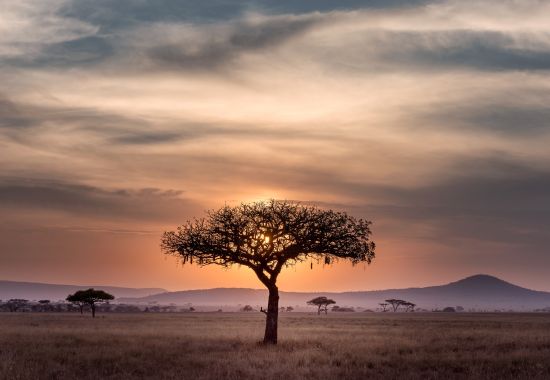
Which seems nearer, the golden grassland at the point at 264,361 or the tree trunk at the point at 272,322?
the golden grassland at the point at 264,361

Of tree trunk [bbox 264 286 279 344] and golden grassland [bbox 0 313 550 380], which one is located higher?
tree trunk [bbox 264 286 279 344]

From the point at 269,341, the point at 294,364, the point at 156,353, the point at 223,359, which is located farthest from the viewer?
the point at 269,341

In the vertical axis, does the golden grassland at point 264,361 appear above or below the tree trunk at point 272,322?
below

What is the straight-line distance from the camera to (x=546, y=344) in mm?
46938

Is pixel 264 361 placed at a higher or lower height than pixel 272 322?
lower

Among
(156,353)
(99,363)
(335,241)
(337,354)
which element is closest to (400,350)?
A: (337,354)

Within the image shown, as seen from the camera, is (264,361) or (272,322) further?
(272,322)

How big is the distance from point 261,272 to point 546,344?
19.7 metres

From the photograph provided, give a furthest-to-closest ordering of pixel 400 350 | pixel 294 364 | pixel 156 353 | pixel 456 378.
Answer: pixel 400 350 → pixel 156 353 → pixel 294 364 → pixel 456 378

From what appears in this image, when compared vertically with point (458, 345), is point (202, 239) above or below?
above

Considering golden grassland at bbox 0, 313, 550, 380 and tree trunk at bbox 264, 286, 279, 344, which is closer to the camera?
golden grassland at bbox 0, 313, 550, 380

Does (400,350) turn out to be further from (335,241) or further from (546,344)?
(546,344)

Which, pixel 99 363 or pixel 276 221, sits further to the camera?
pixel 276 221

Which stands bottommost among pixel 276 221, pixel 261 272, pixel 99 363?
pixel 99 363
